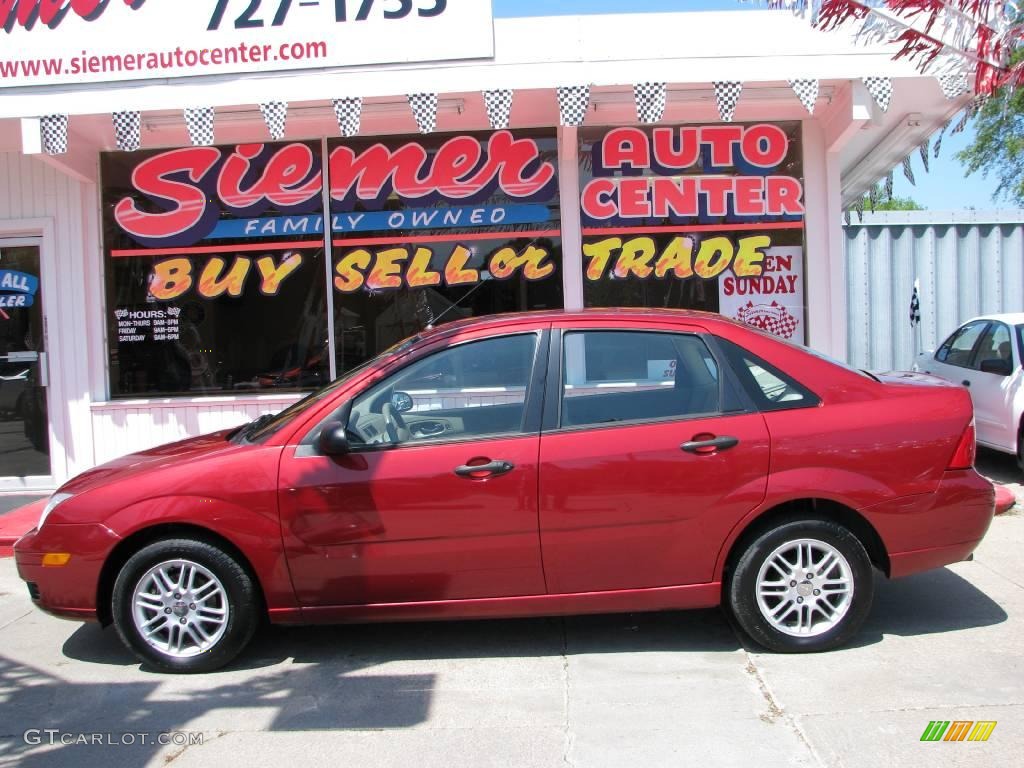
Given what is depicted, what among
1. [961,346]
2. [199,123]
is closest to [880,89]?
[961,346]

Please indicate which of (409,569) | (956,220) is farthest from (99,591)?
(956,220)

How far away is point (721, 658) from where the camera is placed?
4512 mm

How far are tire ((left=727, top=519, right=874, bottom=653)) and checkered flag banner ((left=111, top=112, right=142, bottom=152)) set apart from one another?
19.2ft

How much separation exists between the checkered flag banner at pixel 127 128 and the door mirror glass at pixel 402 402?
Answer: 13.8 feet

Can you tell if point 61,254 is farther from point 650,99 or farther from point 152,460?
point 650,99

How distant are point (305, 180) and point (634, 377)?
4.93 metres

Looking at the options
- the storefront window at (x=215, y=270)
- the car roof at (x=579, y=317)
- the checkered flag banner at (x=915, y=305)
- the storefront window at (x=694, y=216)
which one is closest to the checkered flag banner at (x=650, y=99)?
the storefront window at (x=694, y=216)

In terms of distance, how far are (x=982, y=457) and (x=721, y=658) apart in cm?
635

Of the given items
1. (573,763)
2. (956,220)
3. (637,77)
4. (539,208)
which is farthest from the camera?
(956,220)

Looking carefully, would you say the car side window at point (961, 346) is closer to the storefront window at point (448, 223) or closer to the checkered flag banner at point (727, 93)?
the checkered flag banner at point (727, 93)

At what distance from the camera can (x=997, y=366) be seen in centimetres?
823

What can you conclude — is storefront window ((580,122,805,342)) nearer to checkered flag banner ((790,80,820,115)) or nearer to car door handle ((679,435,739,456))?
checkered flag banner ((790,80,820,115))

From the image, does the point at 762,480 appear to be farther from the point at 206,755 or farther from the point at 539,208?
the point at 539,208

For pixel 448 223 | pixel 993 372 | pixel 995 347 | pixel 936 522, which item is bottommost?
pixel 936 522
